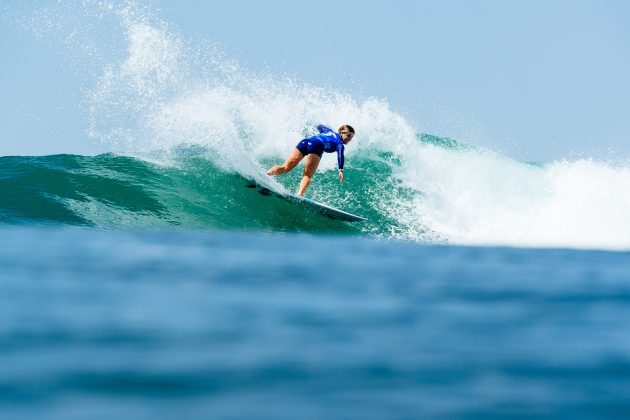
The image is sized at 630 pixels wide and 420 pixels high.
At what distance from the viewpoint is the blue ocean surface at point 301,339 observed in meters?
2.69

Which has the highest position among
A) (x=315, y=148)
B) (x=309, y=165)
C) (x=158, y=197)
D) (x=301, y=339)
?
(x=315, y=148)

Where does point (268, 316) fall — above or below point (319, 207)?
below

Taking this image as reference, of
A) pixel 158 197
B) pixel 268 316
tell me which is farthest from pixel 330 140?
pixel 268 316

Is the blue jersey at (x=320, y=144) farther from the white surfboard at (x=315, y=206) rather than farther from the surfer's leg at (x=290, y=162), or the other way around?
the white surfboard at (x=315, y=206)

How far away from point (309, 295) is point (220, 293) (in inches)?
21.8

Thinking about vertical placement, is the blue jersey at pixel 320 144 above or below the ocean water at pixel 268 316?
above

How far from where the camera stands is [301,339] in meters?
3.73

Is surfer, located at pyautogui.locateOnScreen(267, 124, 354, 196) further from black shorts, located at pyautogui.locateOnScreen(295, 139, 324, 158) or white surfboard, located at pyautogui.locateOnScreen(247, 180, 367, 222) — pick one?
white surfboard, located at pyautogui.locateOnScreen(247, 180, 367, 222)

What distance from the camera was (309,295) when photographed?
16.4ft

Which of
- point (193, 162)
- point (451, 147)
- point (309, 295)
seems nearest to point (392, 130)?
point (451, 147)

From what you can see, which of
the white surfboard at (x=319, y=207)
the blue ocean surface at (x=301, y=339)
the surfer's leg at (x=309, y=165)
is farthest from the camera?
the surfer's leg at (x=309, y=165)

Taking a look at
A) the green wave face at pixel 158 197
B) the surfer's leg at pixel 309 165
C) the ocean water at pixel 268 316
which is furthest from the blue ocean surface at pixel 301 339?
the surfer's leg at pixel 309 165

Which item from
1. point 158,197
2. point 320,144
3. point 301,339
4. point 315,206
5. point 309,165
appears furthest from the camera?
point 320,144

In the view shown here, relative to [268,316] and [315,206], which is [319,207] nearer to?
[315,206]
